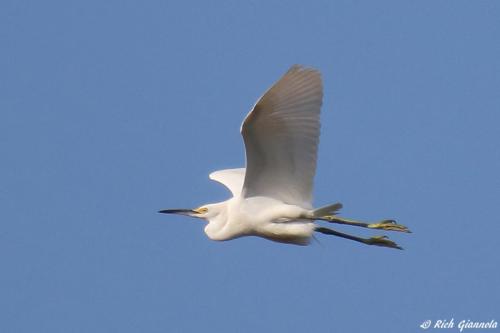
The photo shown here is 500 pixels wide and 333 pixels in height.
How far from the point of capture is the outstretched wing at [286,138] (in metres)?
10.8

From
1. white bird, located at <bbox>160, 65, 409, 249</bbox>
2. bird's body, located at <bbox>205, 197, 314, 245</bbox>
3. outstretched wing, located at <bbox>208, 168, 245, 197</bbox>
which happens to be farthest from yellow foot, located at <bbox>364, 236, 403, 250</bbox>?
outstretched wing, located at <bbox>208, 168, 245, 197</bbox>

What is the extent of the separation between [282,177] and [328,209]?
2.48 feet

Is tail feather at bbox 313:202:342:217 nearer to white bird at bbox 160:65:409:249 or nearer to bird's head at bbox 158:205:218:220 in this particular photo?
white bird at bbox 160:65:409:249

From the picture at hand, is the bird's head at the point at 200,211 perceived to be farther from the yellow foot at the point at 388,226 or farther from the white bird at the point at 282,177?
the yellow foot at the point at 388,226

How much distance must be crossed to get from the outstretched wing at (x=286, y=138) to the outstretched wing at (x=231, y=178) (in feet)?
4.19

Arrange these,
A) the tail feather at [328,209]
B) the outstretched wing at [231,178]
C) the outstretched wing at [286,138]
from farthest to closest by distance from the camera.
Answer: the outstretched wing at [231,178] < the tail feather at [328,209] < the outstretched wing at [286,138]

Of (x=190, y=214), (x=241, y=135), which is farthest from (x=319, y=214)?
(x=190, y=214)

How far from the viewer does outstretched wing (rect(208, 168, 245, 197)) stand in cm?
1337

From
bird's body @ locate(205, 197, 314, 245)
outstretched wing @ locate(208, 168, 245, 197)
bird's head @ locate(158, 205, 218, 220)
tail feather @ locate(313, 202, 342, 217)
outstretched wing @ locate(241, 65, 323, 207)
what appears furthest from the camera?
outstretched wing @ locate(208, 168, 245, 197)

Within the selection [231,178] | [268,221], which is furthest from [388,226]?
[231,178]

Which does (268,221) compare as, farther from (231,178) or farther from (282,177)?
(231,178)

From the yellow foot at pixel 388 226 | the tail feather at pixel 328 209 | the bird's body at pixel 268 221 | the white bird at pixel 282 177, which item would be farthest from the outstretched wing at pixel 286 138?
the yellow foot at pixel 388 226

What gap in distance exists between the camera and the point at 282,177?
1182 cm

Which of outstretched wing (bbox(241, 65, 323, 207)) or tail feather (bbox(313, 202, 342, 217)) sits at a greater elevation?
outstretched wing (bbox(241, 65, 323, 207))
